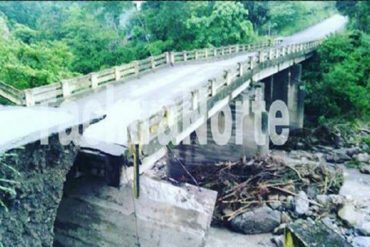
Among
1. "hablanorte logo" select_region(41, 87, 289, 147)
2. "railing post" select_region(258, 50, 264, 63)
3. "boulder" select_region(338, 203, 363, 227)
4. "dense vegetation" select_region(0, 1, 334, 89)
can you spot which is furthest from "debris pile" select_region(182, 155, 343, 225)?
"dense vegetation" select_region(0, 1, 334, 89)

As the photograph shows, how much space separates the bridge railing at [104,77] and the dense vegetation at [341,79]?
815 cm

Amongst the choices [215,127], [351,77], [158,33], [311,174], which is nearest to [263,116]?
[215,127]

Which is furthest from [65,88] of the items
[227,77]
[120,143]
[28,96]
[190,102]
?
[227,77]

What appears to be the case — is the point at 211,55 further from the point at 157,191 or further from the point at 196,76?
the point at 157,191

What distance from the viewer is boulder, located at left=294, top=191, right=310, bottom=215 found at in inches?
537

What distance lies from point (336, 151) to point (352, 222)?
10.3 meters

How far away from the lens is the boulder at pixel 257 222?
13.1 metres

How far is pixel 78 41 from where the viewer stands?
2695cm

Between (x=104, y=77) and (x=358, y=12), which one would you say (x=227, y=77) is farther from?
(x=358, y=12)

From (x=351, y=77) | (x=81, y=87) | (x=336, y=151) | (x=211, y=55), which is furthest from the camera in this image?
(x=351, y=77)

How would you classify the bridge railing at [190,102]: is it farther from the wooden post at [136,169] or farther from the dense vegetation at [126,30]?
the dense vegetation at [126,30]

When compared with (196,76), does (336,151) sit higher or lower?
lower

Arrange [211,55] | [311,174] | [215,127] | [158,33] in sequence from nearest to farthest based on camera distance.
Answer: [311,174] < [215,127] < [211,55] < [158,33]

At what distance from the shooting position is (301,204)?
1384cm
